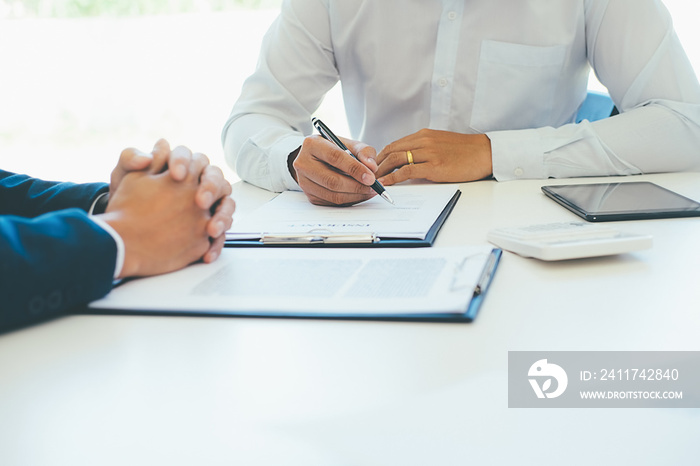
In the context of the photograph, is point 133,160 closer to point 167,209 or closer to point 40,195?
point 167,209

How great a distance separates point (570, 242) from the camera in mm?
682

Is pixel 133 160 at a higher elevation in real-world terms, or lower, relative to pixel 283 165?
higher

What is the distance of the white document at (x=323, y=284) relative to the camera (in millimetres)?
577

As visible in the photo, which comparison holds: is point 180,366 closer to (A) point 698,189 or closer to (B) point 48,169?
(A) point 698,189

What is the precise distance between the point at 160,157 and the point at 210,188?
0.28ft

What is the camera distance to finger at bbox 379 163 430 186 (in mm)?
1219

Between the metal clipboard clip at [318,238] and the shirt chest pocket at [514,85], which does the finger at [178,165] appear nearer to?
the metal clipboard clip at [318,238]

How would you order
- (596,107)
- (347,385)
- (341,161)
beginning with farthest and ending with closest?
(596,107), (341,161), (347,385)

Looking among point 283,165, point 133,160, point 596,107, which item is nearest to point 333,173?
point 283,165

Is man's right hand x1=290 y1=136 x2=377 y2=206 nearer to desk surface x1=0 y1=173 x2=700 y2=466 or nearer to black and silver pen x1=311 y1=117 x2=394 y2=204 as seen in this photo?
black and silver pen x1=311 y1=117 x2=394 y2=204

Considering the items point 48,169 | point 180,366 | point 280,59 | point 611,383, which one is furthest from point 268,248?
point 48,169

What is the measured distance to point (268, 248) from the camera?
81 cm

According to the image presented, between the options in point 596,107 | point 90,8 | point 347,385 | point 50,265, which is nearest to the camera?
point 347,385

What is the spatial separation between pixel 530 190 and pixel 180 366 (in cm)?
81
